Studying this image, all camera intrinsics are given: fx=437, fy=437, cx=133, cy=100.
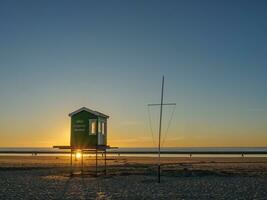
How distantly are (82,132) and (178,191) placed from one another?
14458 mm

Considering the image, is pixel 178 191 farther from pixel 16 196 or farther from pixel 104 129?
pixel 104 129

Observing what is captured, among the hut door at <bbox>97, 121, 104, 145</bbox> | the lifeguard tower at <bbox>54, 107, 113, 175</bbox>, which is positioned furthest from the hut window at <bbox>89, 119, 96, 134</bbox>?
the hut door at <bbox>97, 121, 104, 145</bbox>

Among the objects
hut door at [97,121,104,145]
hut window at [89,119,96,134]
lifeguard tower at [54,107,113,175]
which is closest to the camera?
lifeguard tower at [54,107,113,175]

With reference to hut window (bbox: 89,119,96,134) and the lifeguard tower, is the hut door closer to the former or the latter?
the lifeguard tower

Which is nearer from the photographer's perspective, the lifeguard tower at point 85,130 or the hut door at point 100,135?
the lifeguard tower at point 85,130

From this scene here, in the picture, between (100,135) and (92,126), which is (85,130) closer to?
(92,126)

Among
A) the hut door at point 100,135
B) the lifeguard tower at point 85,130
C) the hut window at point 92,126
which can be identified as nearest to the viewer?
the lifeguard tower at point 85,130

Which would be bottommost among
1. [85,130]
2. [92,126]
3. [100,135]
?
[100,135]

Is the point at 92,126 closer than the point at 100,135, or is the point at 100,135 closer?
the point at 92,126

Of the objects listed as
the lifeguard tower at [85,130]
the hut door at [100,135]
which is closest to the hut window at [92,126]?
the lifeguard tower at [85,130]

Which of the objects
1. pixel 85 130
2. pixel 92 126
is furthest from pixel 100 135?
pixel 85 130

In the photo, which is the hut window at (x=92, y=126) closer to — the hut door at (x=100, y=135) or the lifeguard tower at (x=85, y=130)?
the lifeguard tower at (x=85, y=130)

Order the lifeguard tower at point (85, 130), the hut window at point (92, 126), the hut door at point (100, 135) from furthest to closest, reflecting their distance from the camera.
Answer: the hut door at point (100, 135)
the hut window at point (92, 126)
the lifeguard tower at point (85, 130)

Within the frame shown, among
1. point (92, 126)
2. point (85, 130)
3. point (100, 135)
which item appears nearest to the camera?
point (85, 130)
